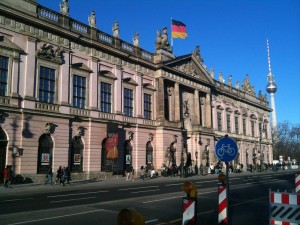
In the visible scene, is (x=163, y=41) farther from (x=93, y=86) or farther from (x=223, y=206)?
(x=223, y=206)

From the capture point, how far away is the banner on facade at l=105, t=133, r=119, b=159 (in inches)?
1386

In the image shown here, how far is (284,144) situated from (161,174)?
83.6m

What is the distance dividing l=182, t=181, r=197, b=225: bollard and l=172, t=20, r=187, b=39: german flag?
141 ft

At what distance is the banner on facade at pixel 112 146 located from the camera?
35.2 meters

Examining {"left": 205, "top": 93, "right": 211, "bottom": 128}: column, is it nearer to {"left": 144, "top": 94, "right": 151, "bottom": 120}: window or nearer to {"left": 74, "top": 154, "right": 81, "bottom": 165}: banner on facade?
{"left": 144, "top": 94, "right": 151, "bottom": 120}: window

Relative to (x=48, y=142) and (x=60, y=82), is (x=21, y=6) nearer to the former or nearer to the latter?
(x=60, y=82)

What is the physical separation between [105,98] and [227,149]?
99.3 feet

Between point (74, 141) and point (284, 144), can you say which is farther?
point (284, 144)

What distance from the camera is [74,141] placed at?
108 feet

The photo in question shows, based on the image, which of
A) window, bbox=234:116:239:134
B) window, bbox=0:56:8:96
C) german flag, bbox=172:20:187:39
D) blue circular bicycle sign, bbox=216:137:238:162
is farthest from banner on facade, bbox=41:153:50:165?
window, bbox=234:116:239:134

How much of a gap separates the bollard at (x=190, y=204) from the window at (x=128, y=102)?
33.5m

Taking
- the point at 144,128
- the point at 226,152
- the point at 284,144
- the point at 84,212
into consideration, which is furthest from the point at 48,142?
the point at 284,144

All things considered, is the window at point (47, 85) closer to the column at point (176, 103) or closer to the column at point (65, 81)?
the column at point (65, 81)

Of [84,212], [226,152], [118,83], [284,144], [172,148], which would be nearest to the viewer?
[226,152]
